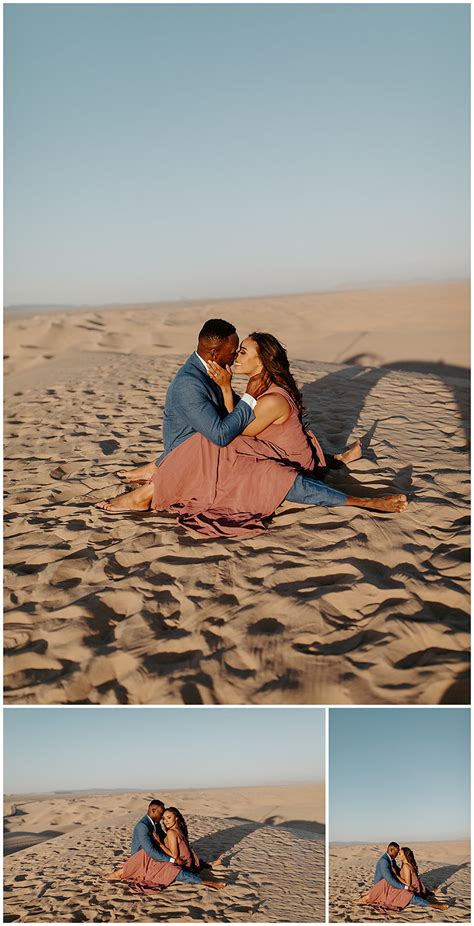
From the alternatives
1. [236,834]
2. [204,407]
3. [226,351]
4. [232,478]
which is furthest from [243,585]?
[236,834]

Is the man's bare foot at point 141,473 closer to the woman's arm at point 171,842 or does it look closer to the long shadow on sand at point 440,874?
the woman's arm at point 171,842

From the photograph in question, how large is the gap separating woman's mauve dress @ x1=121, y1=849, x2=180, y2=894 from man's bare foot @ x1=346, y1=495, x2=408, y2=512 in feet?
8.02

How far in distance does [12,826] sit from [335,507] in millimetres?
6705

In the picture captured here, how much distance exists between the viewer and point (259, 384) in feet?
14.4

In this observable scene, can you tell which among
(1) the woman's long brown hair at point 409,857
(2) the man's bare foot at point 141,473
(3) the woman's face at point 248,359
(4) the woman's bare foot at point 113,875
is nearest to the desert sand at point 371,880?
(1) the woman's long brown hair at point 409,857

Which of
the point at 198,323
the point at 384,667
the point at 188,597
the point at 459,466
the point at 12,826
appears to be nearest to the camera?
the point at 384,667

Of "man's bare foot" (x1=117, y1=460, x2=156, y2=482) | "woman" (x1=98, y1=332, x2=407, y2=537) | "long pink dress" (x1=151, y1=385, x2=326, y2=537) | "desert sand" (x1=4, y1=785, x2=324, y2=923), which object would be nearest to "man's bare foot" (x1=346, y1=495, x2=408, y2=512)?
"woman" (x1=98, y1=332, x2=407, y2=537)

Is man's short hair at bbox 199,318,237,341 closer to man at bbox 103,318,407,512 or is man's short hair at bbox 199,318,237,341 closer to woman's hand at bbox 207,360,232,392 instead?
man at bbox 103,318,407,512

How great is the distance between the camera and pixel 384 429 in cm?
636

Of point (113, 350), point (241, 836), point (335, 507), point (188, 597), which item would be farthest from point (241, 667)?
point (113, 350)

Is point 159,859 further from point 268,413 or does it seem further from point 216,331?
point 216,331

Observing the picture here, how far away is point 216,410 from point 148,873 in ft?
9.18

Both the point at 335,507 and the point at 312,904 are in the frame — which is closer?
the point at 312,904

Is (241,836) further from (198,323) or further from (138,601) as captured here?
(198,323)
